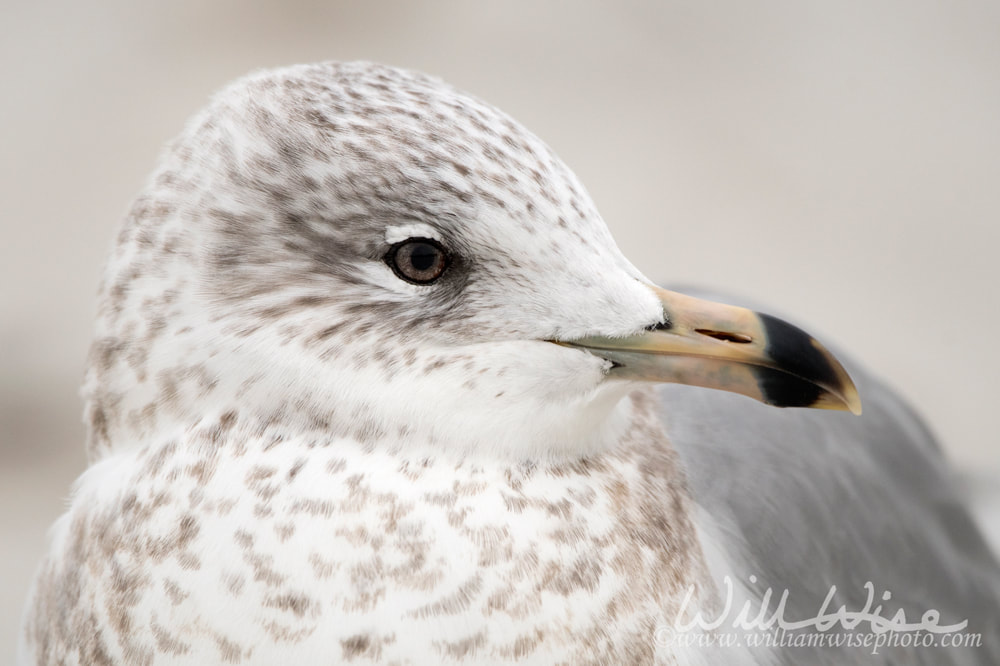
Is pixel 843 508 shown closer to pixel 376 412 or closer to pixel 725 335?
pixel 725 335

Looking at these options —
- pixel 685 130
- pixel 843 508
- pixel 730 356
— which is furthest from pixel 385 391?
pixel 685 130

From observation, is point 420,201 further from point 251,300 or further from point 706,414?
A: point 706,414

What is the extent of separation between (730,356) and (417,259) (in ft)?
0.97

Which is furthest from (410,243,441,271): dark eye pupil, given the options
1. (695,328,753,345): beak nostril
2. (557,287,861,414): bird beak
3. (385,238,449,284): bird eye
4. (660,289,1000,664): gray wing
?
(660,289,1000,664): gray wing

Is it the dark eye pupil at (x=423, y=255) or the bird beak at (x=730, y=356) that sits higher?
the dark eye pupil at (x=423, y=255)

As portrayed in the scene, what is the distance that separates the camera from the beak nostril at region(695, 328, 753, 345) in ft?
3.07

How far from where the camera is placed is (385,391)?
0.90 metres

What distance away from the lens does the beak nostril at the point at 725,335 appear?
0.93 metres

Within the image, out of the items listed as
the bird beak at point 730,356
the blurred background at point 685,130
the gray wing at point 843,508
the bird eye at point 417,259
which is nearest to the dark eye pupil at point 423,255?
the bird eye at point 417,259

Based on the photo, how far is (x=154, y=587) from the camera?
92 centimetres

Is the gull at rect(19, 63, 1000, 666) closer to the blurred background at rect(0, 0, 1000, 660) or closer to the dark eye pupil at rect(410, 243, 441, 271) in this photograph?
the dark eye pupil at rect(410, 243, 441, 271)

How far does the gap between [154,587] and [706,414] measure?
0.71 m

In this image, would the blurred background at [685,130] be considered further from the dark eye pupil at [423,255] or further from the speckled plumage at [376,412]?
the dark eye pupil at [423,255]

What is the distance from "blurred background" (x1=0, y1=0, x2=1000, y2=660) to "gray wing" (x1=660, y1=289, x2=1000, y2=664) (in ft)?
3.66
